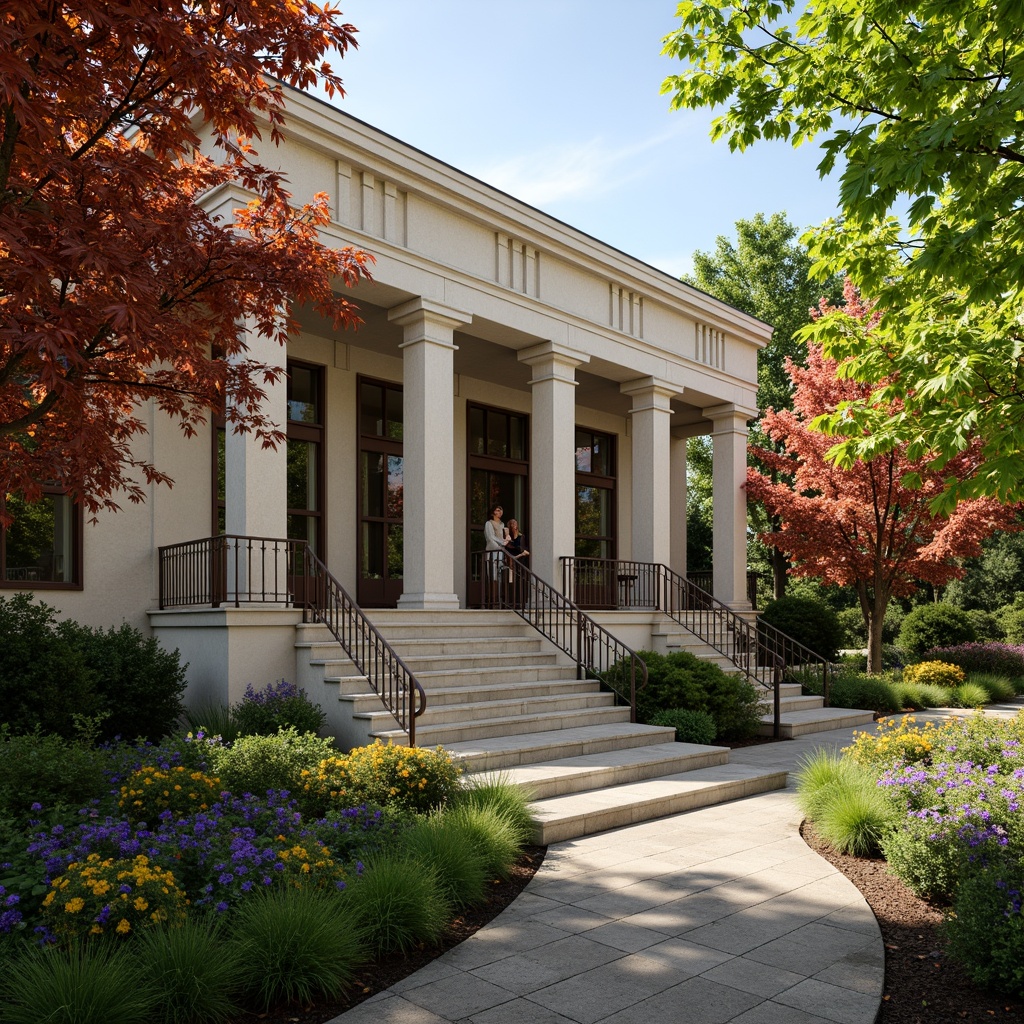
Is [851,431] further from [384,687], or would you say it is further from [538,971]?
[538,971]

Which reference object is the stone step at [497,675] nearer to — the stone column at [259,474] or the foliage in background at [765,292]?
the stone column at [259,474]

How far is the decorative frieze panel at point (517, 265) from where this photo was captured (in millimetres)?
14273

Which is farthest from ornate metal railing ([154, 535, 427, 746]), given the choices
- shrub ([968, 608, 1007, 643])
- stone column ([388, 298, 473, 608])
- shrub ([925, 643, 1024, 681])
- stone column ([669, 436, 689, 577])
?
shrub ([968, 608, 1007, 643])

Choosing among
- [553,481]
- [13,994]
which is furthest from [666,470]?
[13,994]

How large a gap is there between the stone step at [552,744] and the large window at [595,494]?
29.8ft

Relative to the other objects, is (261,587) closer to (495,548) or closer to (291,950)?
(495,548)

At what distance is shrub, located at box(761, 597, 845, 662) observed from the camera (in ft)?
61.6

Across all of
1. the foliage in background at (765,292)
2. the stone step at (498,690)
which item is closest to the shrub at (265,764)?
the stone step at (498,690)

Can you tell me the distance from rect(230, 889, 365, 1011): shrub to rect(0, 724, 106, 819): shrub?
7.57 feet

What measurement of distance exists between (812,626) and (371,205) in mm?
12536

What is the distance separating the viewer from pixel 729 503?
63.6 feet

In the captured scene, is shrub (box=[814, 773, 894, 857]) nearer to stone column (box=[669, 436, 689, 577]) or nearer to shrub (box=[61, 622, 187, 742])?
shrub (box=[61, 622, 187, 742])

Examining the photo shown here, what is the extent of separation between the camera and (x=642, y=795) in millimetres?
8375

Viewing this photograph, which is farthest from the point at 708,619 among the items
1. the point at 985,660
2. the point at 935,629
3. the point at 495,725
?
the point at 935,629
